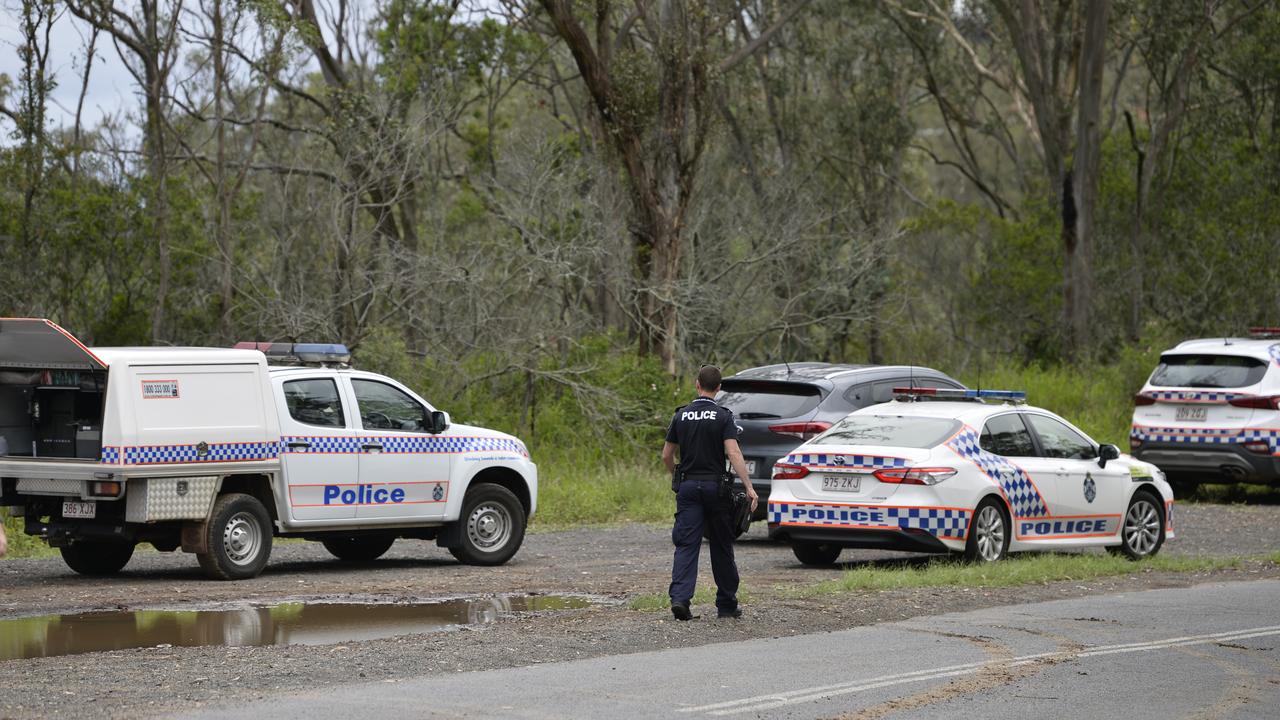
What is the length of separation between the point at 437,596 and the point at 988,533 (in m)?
4.90

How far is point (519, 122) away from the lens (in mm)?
44188

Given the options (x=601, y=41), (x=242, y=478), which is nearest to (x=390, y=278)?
(x=601, y=41)

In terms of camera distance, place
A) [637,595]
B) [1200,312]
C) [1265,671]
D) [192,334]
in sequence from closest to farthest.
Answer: [1265,671] → [637,595] → [192,334] → [1200,312]

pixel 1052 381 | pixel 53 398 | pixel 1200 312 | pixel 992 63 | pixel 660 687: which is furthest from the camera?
pixel 992 63

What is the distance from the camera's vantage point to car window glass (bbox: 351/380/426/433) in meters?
14.7

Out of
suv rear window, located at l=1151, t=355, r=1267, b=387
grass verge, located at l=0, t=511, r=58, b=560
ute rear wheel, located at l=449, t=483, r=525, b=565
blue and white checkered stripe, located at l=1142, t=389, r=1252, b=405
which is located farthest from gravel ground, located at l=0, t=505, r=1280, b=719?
suv rear window, located at l=1151, t=355, r=1267, b=387

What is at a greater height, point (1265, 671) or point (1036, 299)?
point (1036, 299)

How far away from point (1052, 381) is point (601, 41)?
11.7 m

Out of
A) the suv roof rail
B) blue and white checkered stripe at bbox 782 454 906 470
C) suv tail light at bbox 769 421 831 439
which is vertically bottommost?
blue and white checkered stripe at bbox 782 454 906 470

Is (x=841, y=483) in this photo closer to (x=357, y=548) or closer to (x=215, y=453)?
(x=357, y=548)

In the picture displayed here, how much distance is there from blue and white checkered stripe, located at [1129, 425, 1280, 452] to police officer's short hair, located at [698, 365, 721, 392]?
41.5 feet

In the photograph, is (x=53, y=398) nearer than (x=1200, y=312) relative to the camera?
Yes

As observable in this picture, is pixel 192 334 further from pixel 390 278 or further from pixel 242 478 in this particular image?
pixel 242 478

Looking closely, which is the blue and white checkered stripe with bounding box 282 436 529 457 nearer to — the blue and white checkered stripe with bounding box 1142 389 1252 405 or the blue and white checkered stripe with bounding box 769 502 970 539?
the blue and white checkered stripe with bounding box 769 502 970 539
